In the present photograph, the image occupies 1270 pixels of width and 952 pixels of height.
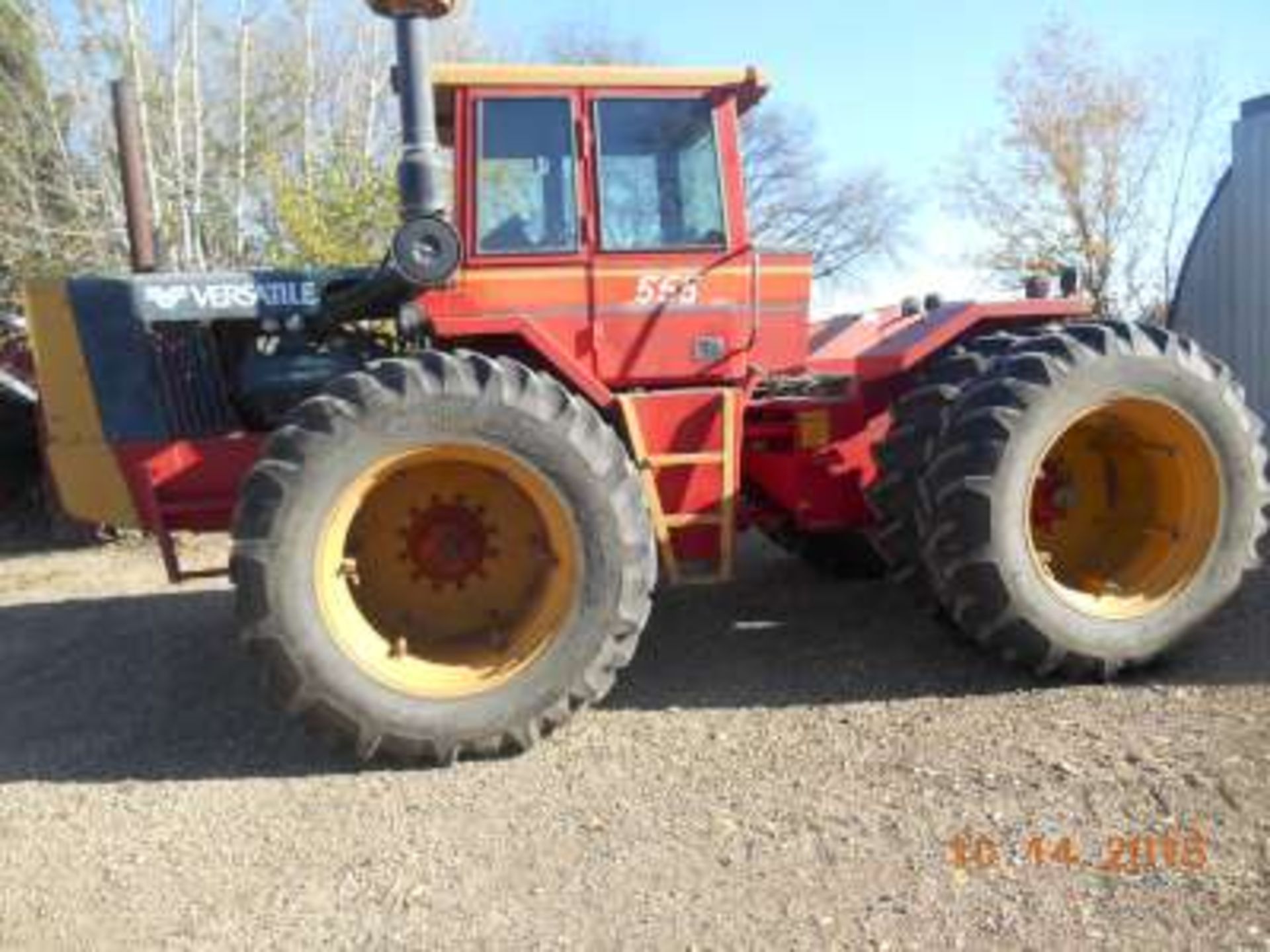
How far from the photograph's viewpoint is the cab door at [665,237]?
534 centimetres

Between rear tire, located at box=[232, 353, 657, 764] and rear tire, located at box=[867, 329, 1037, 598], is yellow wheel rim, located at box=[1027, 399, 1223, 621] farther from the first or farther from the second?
rear tire, located at box=[232, 353, 657, 764]

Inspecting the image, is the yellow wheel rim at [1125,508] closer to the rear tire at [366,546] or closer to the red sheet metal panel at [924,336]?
the red sheet metal panel at [924,336]

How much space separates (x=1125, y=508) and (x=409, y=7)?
368cm

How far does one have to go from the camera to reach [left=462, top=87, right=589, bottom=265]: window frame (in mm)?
5238

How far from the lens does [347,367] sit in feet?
18.4

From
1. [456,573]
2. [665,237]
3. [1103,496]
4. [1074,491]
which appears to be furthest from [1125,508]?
[456,573]

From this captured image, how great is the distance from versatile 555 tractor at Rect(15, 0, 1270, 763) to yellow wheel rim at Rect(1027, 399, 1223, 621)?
0.05 feet

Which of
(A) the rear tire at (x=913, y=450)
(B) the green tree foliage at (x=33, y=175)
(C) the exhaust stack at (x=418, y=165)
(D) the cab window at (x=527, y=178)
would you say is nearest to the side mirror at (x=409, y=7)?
(C) the exhaust stack at (x=418, y=165)

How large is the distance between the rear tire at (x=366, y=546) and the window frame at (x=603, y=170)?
830 millimetres

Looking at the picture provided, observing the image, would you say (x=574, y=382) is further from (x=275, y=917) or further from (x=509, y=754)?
(x=275, y=917)

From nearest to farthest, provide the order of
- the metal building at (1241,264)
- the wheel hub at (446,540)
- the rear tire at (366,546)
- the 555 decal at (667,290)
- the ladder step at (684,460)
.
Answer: the rear tire at (366,546) < the wheel hub at (446,540) < the ladder step at (684,460) < the 555 decal at (667,290) < the metal building at (1241,264)

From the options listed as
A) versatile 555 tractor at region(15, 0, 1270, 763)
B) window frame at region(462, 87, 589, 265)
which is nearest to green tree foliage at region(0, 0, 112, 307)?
versatile 555 tractor at region(15, 0, 1270, 763)

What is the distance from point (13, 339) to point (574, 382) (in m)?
7.75

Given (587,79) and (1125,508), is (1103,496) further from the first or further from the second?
(587,79)
